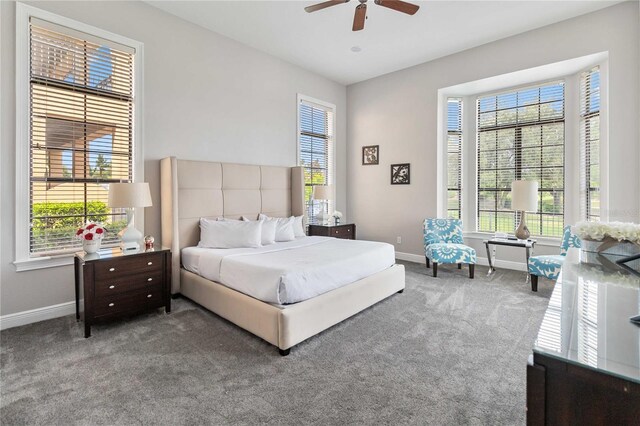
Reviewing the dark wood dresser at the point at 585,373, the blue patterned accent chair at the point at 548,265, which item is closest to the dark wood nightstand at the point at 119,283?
the dark wood dresser at the point at 585,373

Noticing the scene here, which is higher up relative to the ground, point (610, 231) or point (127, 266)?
point (610, 231)

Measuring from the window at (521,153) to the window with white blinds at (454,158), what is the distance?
321 mm

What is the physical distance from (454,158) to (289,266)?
13.8 feet

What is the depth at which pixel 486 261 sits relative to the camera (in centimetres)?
527

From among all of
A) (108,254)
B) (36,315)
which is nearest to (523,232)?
(108,254)

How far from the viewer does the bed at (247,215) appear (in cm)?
247

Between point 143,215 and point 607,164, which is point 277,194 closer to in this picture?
point 143,215

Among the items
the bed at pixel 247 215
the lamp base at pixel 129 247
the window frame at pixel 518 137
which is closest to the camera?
the bed at pixel 247 215

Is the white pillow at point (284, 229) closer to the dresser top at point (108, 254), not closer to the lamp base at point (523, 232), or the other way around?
the dresser top at point (108, 254)

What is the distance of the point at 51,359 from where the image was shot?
7.57 ft

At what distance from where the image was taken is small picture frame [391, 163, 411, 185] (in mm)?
5602

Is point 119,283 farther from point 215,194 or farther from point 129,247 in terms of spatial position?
point 215,194

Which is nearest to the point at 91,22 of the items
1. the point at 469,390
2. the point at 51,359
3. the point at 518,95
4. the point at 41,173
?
the point at 41,173

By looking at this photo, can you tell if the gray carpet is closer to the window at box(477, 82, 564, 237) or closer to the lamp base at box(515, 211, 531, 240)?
the lamp base at box(515, 211, 531, 240)
